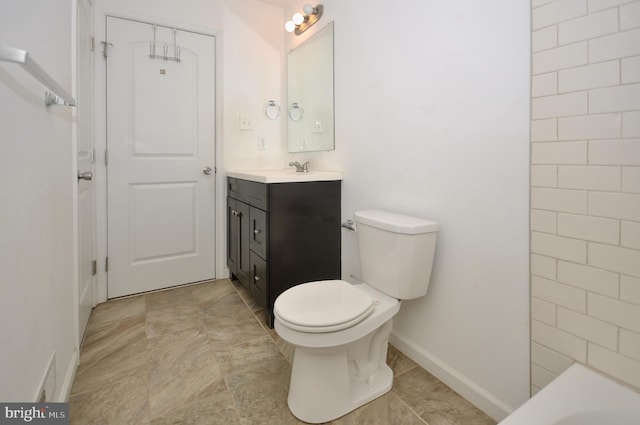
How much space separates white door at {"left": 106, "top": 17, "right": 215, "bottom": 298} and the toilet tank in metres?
1.61

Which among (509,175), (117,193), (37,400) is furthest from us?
(117,193)

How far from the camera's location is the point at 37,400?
3.25ft

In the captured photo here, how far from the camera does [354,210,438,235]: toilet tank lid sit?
136cm

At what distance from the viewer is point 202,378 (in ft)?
4.95

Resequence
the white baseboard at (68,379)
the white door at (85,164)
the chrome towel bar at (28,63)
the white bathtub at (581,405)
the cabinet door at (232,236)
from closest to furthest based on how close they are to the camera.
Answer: the chrome towel bar at (28,63)
the white bathtub at (581,405)
the white baseboard at (68,379)
the white door at (85,164)
the cabinet door at (232,236)

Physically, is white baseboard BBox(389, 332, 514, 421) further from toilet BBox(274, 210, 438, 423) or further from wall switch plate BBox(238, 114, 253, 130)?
wall switch plate BBox(238, 114, 253, 130)

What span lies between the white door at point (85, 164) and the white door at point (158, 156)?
0.15 metres

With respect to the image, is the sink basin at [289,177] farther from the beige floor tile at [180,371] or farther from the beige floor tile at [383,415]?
the beige floor tile at [383,415]

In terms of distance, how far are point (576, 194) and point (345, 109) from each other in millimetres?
1331

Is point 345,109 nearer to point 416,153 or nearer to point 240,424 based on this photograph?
point 416,153

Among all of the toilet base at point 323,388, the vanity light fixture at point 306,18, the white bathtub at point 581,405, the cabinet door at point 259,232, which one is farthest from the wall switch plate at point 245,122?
the white bathtub at point 581,405

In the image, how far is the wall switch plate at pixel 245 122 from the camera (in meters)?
2.68

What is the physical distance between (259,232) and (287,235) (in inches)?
7.5

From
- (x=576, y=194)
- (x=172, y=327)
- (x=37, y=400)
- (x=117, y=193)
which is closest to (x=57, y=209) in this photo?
(x=37, y=400)
